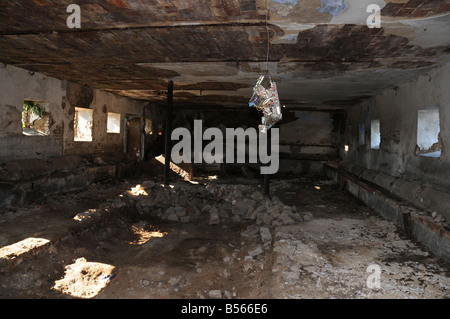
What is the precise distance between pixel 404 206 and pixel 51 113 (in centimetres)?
893

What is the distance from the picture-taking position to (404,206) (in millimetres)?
5648

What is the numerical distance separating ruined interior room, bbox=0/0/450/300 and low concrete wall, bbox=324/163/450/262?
0.04 metres

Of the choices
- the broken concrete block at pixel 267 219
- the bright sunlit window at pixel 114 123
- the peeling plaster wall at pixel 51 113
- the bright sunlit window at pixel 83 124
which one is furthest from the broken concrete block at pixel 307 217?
the bright sunlit window at pixel 114 123

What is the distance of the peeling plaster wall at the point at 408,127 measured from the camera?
17.9 feet

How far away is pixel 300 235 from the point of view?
199 inches

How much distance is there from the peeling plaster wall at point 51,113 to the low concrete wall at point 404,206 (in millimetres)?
8519

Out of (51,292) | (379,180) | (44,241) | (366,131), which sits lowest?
(51,292)

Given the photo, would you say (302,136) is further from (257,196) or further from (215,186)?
(257,196)

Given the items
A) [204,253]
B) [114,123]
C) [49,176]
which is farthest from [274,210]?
[114,123]

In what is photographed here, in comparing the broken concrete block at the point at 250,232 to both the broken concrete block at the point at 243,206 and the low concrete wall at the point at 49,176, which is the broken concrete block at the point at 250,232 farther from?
the low concrete wall at the point at 49,176

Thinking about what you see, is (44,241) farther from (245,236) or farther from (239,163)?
(239,163)

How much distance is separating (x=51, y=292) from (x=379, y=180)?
7814 mm
